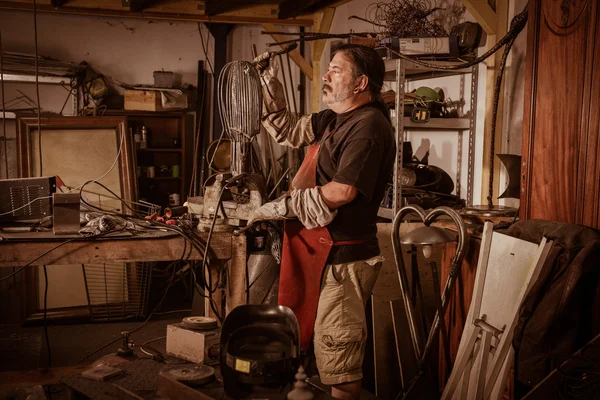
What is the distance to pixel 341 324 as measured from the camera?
88.4 inches

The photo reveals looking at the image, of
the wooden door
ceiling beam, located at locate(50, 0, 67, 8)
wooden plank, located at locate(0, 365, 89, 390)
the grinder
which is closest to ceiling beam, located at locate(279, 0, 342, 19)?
ceiling beam, located at locate(50, 0, 67, 8)

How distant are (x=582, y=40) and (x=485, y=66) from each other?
142 cm

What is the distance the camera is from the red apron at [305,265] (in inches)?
89.2

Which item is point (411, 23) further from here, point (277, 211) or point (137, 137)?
point (137, 137)

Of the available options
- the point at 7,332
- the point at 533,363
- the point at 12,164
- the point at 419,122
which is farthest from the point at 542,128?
the point at 12,164

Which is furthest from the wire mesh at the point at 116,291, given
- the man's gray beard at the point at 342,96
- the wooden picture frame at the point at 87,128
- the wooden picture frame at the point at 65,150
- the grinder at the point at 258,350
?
the grinder at the point at 258,350

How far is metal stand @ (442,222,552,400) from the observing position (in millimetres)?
2113

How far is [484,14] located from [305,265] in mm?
1945

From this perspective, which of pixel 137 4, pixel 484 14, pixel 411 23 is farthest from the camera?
pixel 137 4

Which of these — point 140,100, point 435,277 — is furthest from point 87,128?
point 435,277

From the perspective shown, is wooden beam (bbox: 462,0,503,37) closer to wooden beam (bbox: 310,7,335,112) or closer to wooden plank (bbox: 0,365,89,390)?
wooden beam (bbox: 310,7,335,112)

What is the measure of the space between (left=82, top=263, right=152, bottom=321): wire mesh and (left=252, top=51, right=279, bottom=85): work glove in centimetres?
243

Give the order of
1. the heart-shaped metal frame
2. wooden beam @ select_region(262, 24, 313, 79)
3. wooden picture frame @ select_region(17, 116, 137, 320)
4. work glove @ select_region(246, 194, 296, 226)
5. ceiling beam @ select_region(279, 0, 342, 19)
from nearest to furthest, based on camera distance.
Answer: work glove @ select_region(246, 194, 296, 226)
the heart-shaped metal frame
wooden picture frame @ select_region(17, 116, 137, 320)
ceiling beam @ select_region(279, 0, 342, 19)
wooden beam @ select_region(262, 24, 313, 79)

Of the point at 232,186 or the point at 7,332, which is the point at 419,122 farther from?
the point at 7,332
